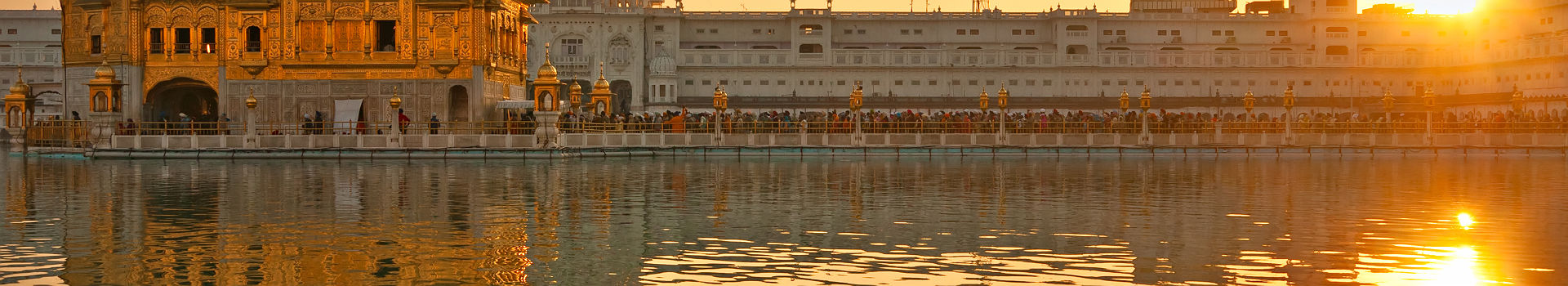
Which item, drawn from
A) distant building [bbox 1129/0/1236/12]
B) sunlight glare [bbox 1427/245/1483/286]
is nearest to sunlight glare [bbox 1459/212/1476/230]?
sunlight glare [bbox 1427/245/1483/286]

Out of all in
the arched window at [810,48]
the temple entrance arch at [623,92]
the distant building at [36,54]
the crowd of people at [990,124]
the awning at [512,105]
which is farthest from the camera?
the arched window at [810,48]

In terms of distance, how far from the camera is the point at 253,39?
39688 millimetres

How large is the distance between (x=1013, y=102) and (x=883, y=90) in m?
6.36

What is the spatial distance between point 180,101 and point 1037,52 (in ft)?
171

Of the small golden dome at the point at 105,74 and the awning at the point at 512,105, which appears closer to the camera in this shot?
the small golden dome at the point at 105,74

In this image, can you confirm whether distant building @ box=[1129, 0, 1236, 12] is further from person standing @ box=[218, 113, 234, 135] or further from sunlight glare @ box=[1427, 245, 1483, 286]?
sunlight glare @ box=[1427, 245, 1483, 286]

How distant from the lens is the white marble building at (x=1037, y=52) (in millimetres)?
84250

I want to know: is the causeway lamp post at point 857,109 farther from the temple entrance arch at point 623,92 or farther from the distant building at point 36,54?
the distant building at point 36,54

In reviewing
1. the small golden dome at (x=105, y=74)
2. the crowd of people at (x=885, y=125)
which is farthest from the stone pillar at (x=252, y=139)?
the small golden dome at (x=105, y=74)

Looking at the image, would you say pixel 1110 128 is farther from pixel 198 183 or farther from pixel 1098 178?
pixel 198 183

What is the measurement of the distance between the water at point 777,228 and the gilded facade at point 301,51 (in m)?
11.9

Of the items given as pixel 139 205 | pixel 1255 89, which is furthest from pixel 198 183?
pixel 1255 89

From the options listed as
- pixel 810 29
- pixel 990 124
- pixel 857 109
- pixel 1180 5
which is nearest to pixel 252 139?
pixel 857 109

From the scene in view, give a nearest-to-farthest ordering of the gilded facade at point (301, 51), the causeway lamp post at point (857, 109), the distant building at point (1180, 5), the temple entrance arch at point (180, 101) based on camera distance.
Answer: the causeway lamp post at point (857, 109), the gilded facade at point (301, 51), the temple entrance arch at point (180, 101), the distant building at point (1180, 5)
